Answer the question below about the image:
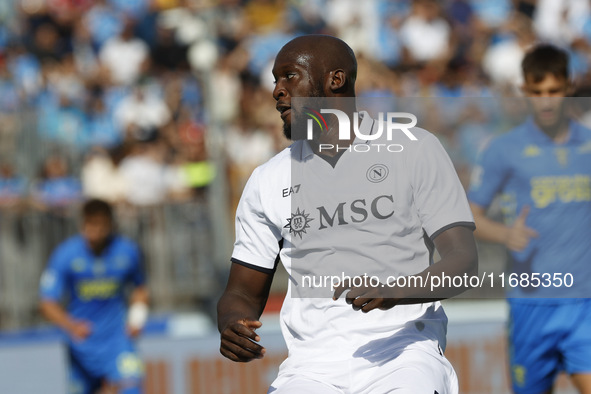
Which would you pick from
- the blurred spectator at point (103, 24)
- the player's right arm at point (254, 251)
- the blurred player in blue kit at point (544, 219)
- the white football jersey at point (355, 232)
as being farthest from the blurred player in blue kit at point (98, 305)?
the blurred spectator at point (103, 24)

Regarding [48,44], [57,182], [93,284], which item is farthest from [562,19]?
[93,284]

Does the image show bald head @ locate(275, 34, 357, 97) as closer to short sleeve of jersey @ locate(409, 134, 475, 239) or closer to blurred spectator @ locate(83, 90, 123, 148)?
short sleeve of jersey @ locate(409, 134, 475, 239)

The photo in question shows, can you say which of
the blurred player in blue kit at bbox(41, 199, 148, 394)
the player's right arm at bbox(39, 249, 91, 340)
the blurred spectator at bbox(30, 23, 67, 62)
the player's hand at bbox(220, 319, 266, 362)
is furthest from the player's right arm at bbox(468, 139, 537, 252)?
the blurred spectator at bbox(30, 23, 67, 62)

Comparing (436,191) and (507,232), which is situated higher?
(436,191)

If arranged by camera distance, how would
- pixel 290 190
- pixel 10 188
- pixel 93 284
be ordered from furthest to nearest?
1. pixel 10 188
2. pixel 93 284
3. pixel 290 190

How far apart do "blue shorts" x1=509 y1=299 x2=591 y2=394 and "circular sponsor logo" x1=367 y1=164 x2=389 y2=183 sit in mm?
2248

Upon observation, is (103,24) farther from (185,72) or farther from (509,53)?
(509,53)

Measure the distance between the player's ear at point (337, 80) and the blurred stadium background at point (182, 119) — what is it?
326 centimetres

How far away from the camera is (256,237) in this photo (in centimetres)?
358

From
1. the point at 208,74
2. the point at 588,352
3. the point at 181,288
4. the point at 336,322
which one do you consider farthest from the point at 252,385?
the point at 336,322

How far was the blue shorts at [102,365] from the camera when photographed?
8570 mm

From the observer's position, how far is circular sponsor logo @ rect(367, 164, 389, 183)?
Result: 3418 millimetres

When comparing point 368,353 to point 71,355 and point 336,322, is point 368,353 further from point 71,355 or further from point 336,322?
point 71,355

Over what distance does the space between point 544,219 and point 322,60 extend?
97.5 inches
